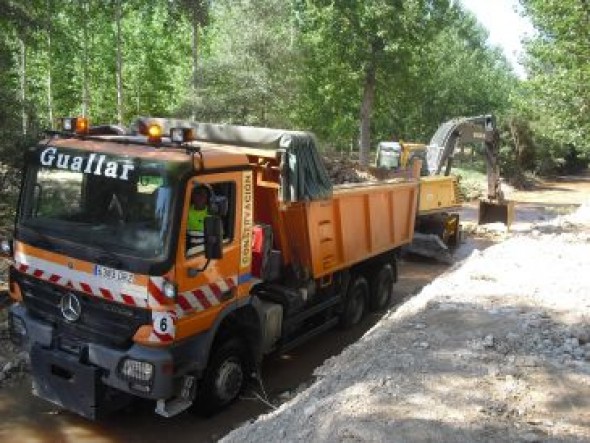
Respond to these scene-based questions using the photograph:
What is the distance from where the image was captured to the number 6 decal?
5391 millimetres

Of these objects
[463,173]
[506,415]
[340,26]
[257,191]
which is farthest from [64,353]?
[463,173]

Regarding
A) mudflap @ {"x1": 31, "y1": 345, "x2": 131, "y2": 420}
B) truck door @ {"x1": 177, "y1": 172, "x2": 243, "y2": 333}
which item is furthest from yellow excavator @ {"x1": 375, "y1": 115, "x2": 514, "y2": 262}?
mudflap @ {"x1": 31, "y1": 345, "x2": 131, "y2": 420}

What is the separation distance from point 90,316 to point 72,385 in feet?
1.99

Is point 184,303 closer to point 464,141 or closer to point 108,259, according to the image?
point 108,259

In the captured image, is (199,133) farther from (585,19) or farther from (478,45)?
(478,45)

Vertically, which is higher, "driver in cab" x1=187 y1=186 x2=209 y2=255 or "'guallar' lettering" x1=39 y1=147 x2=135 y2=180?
"'guallar' lettering" x1=39 y1=147 x2=135 y2=180

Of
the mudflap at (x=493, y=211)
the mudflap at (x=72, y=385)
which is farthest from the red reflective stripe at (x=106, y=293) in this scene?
the mudflap at (x=493, y=211)

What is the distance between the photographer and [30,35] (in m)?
11.5

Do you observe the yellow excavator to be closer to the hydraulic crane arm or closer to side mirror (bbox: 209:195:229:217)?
the hydraulic crane arm

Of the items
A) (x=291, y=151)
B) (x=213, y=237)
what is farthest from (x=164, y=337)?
(x=291, y=151)

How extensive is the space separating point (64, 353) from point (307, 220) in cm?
300

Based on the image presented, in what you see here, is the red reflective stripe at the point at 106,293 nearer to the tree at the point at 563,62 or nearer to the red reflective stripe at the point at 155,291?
the red reflective stripe at the point at 155,291

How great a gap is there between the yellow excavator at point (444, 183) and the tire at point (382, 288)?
4.01m

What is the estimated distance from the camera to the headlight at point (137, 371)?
5.34 meters
